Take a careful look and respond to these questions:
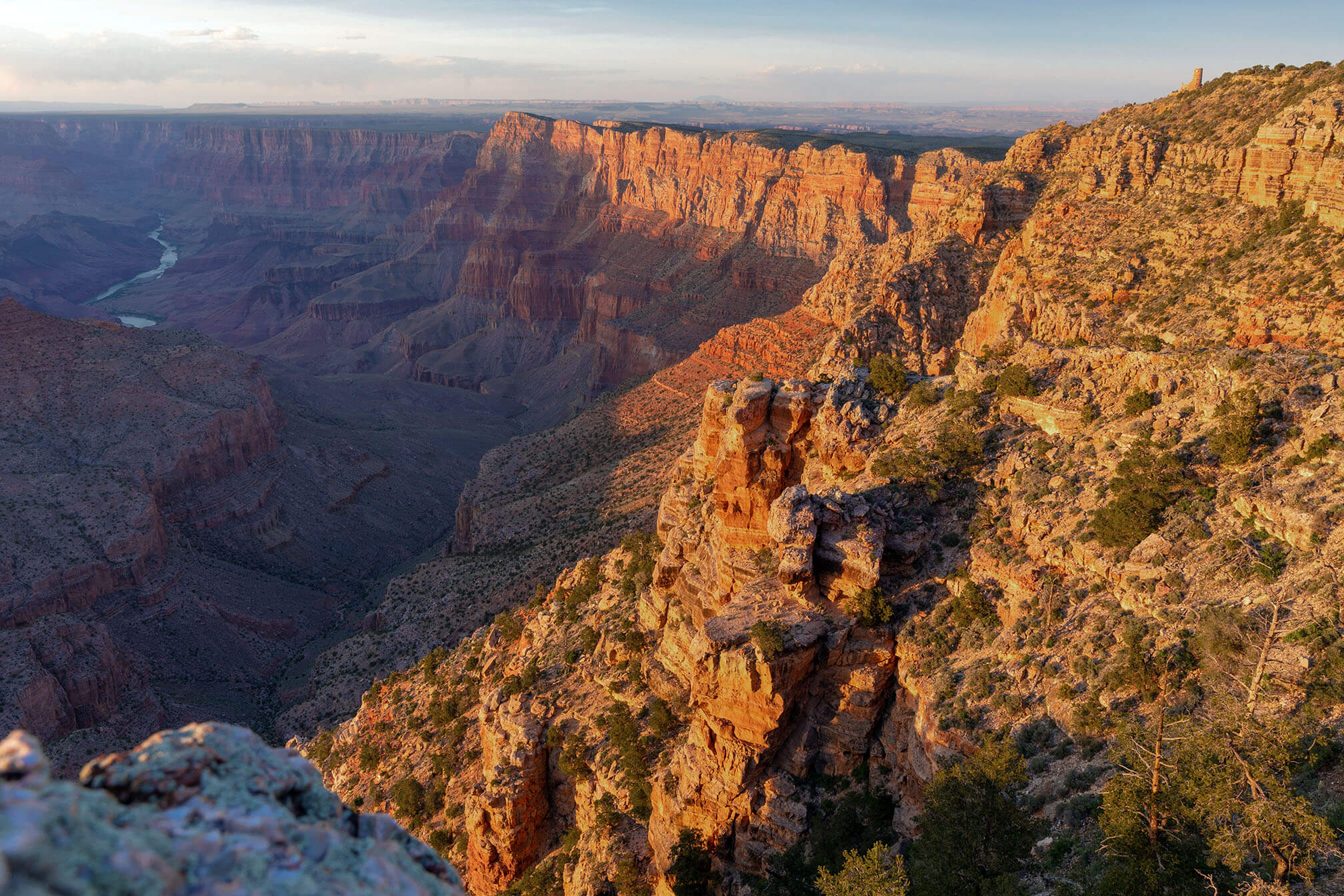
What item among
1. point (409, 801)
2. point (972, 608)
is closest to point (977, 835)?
point (972, 608)

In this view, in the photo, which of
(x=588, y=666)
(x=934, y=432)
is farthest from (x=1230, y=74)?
(x=588, y=666)

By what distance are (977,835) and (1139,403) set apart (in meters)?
16.3

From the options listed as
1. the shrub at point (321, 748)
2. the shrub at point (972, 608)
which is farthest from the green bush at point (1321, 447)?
the shrub at point (321, 748)

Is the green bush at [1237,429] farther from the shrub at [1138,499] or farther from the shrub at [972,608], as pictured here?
the shrub at [972,608]

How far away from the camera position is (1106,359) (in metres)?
30.6

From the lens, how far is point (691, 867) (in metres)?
26.3

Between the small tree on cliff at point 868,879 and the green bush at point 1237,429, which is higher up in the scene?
the green bush at point 1237,429

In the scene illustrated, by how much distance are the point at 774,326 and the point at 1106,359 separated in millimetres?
65043

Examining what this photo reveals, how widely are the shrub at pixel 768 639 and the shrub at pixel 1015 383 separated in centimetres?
1371

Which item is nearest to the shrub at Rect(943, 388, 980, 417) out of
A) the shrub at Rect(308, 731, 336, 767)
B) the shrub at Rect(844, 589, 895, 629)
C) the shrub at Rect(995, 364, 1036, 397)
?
the shrub at Rect(995, 364, 1036, 397)

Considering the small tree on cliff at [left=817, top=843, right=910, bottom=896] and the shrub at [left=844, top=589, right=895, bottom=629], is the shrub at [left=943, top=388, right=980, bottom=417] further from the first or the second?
the small tree on cliff at [left=817, top=843, right=910, bottom=896]

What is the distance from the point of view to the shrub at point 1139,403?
28.0 meters

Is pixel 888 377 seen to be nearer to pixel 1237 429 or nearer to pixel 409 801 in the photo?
pixel 1237 429

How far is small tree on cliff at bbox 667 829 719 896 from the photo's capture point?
2608 cm
